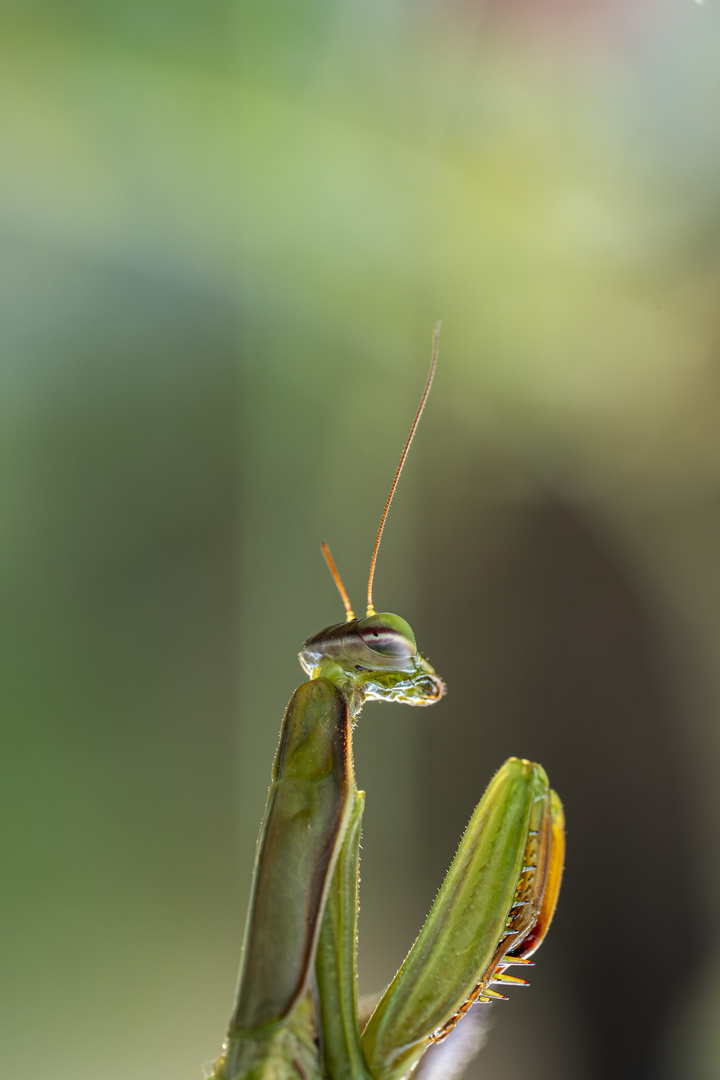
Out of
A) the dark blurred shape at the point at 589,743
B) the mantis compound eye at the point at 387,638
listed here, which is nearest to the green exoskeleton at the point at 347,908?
the mantis compound eye at the point at 387,638

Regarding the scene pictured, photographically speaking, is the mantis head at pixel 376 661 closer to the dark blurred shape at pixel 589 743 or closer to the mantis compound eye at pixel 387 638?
the mantis compound eye at pixel 387 638

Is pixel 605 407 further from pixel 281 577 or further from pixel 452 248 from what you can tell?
pixel 281 577

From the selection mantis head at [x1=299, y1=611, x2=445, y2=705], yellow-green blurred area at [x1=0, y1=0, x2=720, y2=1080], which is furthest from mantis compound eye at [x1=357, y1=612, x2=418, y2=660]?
yellow-green blurred area at [x1=0, y1=0, x2=720, y2=1080]

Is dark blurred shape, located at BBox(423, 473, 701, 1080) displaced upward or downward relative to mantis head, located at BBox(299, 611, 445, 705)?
downward

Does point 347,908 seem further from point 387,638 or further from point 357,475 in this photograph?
point 357,475

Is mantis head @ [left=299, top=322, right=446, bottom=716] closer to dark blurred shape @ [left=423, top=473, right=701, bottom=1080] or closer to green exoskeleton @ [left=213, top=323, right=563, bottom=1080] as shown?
green exoskeleton @ [left=213, top=323, right=563, bottom=1080]

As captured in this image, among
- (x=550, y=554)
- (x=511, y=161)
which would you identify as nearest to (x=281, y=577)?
(x=550, y=554)
